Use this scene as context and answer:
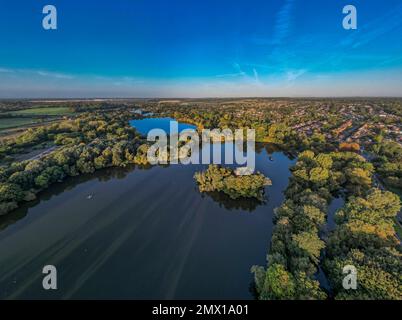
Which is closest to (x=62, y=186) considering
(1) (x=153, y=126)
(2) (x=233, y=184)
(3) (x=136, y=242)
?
(3) (x=136, y=242)

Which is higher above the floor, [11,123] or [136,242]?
[11,123]

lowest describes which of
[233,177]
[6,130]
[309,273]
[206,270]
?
[206,270]

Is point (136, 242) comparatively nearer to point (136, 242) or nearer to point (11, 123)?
point (136, 242)

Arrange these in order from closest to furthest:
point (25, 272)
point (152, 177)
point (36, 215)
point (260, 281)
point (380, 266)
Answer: point (380, 266) → point (260, 281) → point (25, 272) → point (36, 215) → point (152, 177)

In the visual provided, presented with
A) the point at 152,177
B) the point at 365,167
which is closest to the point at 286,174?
the point at 365,167

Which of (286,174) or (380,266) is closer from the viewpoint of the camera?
(380,266)

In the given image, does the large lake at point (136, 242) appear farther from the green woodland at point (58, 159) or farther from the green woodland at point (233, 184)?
the green woodland at point (58, 159)

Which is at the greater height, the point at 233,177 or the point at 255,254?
the point at 233,177
